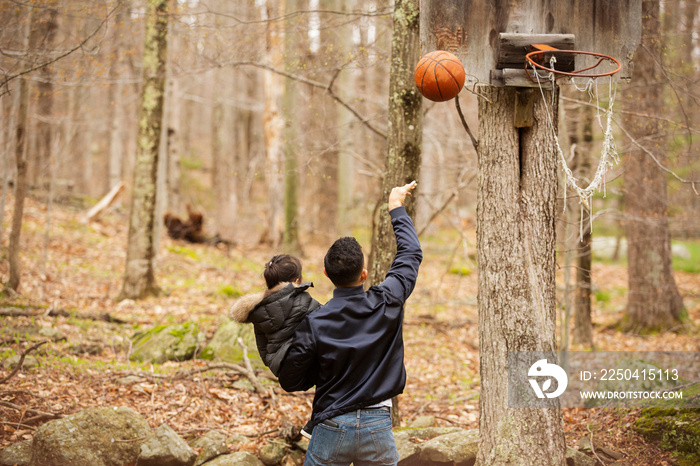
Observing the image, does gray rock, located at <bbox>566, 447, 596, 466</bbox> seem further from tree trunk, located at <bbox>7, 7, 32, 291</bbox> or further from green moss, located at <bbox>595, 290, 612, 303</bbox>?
green moss, located at <bbox>595, 290, 612, 303</bbox>

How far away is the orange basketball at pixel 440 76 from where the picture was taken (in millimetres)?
3398

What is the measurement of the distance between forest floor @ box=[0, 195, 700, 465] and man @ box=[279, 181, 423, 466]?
7.01 ft

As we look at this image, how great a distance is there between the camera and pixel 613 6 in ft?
12.9

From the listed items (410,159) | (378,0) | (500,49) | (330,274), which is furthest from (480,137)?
(378,0)

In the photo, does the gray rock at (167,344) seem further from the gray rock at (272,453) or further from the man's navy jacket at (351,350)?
the man's navy jacket at (351,350)

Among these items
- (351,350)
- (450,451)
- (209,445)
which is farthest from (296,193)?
(351,350)

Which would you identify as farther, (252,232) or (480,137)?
(252,232)

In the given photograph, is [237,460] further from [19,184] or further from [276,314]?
[19,184]

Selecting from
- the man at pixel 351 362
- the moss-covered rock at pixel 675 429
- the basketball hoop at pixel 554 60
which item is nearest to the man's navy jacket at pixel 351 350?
the man at pixel 351 362

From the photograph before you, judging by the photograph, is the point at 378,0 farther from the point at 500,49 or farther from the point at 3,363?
the point at 3,363

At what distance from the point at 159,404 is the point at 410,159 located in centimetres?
363

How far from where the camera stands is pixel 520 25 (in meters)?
3.81

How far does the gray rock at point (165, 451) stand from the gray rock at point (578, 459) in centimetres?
314

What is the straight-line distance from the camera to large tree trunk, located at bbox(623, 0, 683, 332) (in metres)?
7.40
